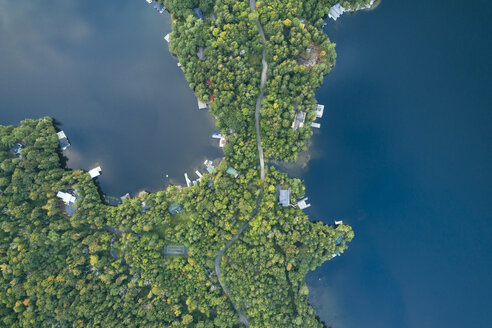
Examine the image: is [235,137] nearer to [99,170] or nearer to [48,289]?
[99,170]

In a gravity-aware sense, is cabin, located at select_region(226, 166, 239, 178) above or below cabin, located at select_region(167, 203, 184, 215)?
above

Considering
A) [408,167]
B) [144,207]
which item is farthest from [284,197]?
[144,207]

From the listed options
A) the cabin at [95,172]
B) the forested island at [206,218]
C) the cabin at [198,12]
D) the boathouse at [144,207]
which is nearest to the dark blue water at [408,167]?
the forested island at [206,218]

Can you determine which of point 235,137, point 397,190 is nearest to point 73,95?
point 235,137

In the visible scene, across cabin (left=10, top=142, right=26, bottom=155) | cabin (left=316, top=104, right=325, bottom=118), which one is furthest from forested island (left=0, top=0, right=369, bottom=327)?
cabin (left=316, top=104, right=325, bottom=118)

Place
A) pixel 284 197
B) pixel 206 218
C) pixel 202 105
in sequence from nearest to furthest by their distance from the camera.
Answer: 1. pixel 206 218
2. pixel 284 197
3. pixel 202 105

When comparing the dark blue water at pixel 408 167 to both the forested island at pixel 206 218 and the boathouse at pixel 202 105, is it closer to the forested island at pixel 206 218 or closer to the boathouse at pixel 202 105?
the forested island at pixel 206 218

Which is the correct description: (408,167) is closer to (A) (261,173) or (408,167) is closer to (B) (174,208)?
(A) (261,173)

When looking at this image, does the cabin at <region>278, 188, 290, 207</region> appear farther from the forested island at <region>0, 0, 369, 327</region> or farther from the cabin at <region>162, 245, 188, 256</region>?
the cabin at <region>162, 245, 188, 256</region>
